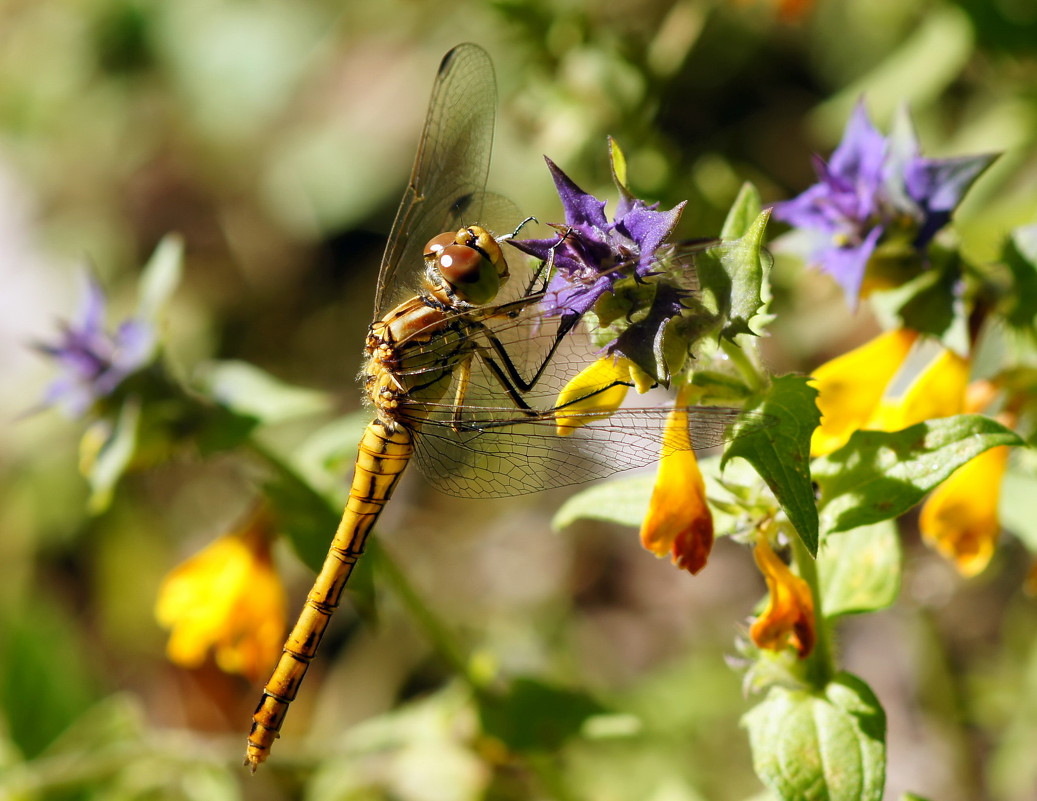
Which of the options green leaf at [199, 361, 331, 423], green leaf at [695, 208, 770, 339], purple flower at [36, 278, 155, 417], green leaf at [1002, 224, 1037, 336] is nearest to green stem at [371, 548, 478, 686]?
green leaf at [199, 361, 331, 423]

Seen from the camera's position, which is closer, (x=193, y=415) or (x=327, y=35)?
(x=193, y=415)

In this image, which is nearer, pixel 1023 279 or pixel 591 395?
pixel 591 395

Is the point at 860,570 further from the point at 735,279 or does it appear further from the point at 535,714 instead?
the point at 535,714

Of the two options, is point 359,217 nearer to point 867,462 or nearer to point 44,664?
point 44,664

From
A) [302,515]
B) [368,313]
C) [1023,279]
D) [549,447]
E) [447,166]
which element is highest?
[368,313]

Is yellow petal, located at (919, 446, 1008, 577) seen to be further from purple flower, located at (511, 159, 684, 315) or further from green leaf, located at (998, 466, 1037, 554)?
purple flower, located at (511, 159, 684, 315)

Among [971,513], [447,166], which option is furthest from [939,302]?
[447,166]

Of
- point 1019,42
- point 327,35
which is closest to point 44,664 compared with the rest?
point 327,35
